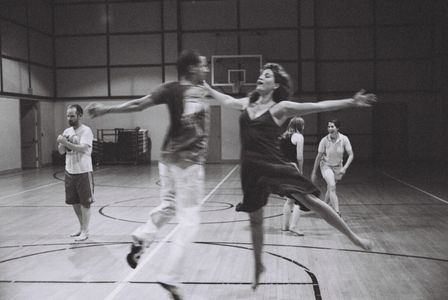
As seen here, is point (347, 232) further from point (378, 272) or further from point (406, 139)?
point (406, 139)

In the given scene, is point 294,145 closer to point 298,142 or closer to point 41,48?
point 298,142

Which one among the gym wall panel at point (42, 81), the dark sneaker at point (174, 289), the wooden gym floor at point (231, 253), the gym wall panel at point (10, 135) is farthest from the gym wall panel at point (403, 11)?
the dark sneaker at point (174, 289)

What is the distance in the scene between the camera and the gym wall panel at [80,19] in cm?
2259

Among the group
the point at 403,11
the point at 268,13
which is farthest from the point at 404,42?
the point at 268,13

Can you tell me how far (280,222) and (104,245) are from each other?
311cm

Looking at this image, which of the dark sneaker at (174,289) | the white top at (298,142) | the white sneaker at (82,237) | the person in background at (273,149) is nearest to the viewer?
the dark sneaker at (174,289)

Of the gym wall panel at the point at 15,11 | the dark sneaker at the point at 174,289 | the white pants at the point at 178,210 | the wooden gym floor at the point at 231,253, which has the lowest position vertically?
the wooden gym floor at the point at 231,253

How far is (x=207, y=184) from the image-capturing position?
46.3 feet

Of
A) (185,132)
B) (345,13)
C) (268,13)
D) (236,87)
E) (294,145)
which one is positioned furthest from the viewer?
(268,13)

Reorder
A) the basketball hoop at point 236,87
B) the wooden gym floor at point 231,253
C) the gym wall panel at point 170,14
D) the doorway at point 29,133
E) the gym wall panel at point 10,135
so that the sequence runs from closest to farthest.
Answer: the wooden gym floor at point 231,253, the gym wall panel at point 10,135, the basketball hoop at point 236,87, the doorway at point 29,133, the gym wall panel at point 170,14

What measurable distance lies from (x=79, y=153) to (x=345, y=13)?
57.0ft

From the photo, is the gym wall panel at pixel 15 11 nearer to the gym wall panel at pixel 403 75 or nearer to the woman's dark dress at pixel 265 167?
the gym wall panel at pixel 403 75

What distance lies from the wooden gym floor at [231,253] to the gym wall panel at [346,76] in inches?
407

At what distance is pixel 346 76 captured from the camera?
21.5m
